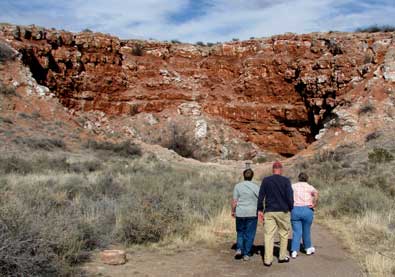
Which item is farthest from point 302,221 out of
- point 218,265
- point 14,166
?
point 14,166

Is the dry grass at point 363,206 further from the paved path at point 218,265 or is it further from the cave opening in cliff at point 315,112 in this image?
the cave opening in cliff at point 315,112

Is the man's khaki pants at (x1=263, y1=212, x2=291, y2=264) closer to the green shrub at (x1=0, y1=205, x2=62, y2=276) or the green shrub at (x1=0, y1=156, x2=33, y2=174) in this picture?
the green shrub at (x1=0, y1=205, x2=62, y2=276)

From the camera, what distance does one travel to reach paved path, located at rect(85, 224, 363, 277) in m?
7.31

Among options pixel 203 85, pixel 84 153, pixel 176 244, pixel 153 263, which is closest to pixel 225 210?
pixel 176 244

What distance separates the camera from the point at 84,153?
2698 cm

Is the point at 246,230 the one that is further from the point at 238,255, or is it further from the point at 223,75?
the point at 223,75

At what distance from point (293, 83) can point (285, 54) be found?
2.46 meters

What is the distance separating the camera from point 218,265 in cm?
785

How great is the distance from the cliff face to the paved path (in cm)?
2645

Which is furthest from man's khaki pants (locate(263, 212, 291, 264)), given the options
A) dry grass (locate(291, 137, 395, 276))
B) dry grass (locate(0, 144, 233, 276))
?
dry grass (locate(0, 144, 233, 276))

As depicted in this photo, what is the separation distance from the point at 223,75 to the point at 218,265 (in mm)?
34891

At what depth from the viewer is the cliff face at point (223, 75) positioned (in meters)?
34.3

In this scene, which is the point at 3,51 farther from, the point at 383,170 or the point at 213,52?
the point at 383,170

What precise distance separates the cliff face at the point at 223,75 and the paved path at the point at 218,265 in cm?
2645
